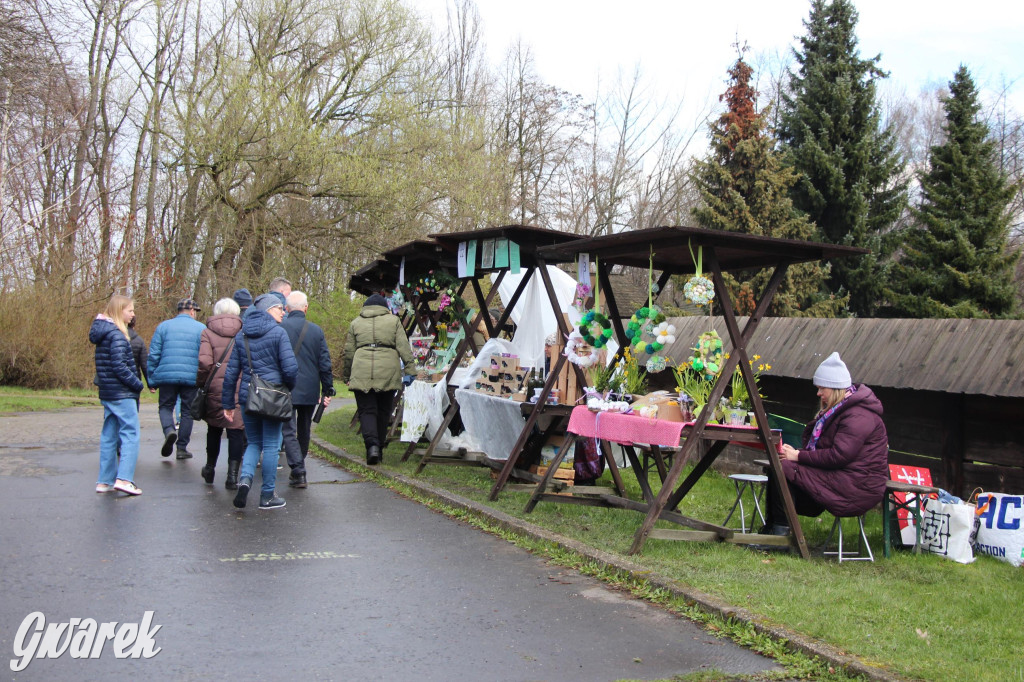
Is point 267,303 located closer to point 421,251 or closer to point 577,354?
point 577,354

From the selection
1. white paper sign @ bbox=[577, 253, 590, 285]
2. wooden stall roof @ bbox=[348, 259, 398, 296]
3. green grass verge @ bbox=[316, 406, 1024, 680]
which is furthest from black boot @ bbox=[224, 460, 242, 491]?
wooden stall roof @ bbox=[348, 259, 398, 296]

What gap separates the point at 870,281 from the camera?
2845 cm

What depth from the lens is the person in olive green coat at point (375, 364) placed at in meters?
11.0

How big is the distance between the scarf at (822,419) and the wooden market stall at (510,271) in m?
2.16

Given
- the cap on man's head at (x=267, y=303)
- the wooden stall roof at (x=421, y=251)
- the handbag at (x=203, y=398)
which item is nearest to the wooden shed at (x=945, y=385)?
the wooden stall roof at (x=421, y=251)

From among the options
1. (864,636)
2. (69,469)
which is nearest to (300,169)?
(69,469)

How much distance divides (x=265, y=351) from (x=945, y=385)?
19.6 feet

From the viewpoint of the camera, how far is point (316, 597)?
557 cm

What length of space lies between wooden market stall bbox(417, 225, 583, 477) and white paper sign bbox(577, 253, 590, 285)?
449 millimetres

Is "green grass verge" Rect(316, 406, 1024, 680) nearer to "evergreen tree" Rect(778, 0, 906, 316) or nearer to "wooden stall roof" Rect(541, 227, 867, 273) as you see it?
"wooden stall roof" Rect(541, 227, 867, 273)

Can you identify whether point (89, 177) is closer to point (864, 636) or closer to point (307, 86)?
point (307, 86)

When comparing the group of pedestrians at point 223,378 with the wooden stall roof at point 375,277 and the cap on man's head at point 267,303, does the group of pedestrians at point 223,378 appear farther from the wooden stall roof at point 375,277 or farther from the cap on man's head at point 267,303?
the wooden stall roof at point 375,277

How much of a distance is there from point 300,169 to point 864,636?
916 inches

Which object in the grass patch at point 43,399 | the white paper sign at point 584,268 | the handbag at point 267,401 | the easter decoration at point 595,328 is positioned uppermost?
the white paper sign at point 584,268
